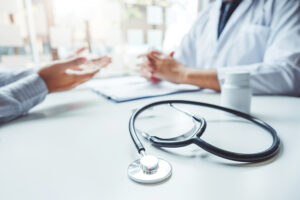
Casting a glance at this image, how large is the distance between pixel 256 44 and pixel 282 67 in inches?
8.3

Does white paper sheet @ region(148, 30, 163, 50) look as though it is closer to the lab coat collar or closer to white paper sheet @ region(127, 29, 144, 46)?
white paper sheet @ region(127, 29, 144, 46)

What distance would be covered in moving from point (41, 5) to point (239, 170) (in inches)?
38.9

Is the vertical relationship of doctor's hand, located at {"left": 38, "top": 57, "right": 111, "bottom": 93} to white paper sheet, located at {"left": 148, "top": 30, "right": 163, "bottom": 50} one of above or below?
below

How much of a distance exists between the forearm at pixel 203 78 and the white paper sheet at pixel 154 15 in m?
0.70

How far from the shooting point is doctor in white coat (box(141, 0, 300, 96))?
52 cm

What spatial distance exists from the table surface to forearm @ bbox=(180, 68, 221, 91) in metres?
0.23

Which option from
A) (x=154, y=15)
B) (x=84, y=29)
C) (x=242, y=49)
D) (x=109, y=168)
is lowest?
(x=109, y=168)

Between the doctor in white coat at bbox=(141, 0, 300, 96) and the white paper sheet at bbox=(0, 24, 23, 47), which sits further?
the white paper sheet at bbox=(0, 24, 23, 47)

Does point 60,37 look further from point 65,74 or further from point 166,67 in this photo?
point 166,67

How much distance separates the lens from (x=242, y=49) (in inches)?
27.7

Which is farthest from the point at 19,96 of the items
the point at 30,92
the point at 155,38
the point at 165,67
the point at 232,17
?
the point at 155,38

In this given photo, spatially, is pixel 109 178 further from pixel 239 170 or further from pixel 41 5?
pixel 41 5

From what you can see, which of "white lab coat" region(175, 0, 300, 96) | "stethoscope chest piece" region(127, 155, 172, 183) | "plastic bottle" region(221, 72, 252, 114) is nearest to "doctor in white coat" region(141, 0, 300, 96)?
"white lab coat" region(175, 0, 300, 96)

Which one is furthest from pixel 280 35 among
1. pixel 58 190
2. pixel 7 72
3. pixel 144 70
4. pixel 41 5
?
pixel 41 5
